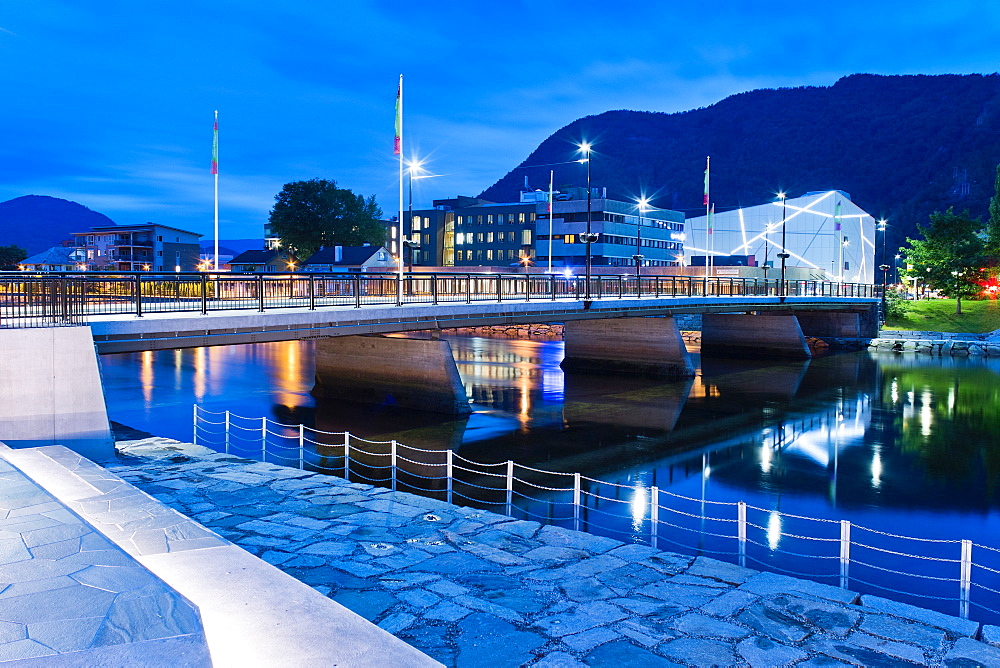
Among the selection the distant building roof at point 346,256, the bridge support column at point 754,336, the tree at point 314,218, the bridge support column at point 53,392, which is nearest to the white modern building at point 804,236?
the bridge support column at point 754,336

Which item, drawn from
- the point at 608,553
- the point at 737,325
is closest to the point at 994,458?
the point at 608,553

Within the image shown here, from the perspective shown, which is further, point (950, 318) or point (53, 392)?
point (950, 318)

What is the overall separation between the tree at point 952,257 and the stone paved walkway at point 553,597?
71741 millimetres

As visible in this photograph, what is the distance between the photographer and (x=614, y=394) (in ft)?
126

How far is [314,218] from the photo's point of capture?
4419 inches

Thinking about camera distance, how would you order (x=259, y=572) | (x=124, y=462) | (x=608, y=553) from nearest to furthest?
(x=259, y=572) → (x=608, y=553) → (x=124, y=462)

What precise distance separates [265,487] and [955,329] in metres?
69.2

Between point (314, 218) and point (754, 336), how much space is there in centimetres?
7273

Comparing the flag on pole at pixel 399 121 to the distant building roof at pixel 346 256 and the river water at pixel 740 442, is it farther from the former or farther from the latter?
the distant building roof at pixel 346 256

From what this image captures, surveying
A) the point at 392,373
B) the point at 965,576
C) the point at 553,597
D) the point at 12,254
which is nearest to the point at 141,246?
the point at 12,254

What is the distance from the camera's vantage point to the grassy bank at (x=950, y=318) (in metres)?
67.3

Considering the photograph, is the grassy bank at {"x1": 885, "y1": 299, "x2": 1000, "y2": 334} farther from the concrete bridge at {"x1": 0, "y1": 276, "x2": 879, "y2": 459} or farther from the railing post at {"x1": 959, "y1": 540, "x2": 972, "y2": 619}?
the railing post at {"x1": 959, "y1": 540, "x2": 972, "y2": 619}

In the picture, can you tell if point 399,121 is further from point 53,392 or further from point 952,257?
point 952,257

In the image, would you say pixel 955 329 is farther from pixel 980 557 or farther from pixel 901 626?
pixel 901 626
